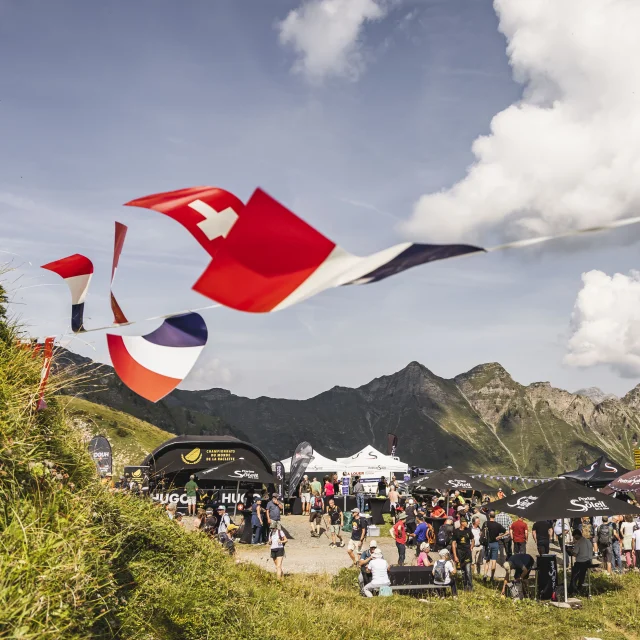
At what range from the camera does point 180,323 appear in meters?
6.30

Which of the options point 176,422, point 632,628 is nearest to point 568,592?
point 632,628

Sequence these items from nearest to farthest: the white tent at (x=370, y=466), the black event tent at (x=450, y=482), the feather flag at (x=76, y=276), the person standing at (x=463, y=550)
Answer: the feather flag at (x=76, y=276) < the person standing at (x=463, y=550) < the black event tent at (x=450, y=482) < the white tent at (x=370, y=466)

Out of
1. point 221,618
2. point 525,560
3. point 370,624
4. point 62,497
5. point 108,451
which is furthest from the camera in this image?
point 108,451

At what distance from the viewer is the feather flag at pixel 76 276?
6789 millimetres

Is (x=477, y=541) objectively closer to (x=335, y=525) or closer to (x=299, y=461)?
(x=335, y=525)

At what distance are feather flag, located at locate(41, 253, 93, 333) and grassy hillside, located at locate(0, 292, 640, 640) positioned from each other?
0.76 m

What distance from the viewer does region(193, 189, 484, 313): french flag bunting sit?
3.94 metres

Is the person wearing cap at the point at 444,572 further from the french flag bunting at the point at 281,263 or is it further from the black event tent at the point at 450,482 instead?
the french flag bunting at the point at 281,263

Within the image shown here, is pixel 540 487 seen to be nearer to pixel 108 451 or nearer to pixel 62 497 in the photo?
pixel 62 497

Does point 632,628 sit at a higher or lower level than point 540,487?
lower

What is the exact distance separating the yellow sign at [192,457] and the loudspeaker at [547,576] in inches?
868

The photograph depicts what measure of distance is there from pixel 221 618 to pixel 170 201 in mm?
5431

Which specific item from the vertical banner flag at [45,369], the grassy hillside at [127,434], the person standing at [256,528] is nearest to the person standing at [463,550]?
the person standing at [256,528]

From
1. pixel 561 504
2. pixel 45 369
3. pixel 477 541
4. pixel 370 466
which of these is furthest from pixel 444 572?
pixel 370 466
